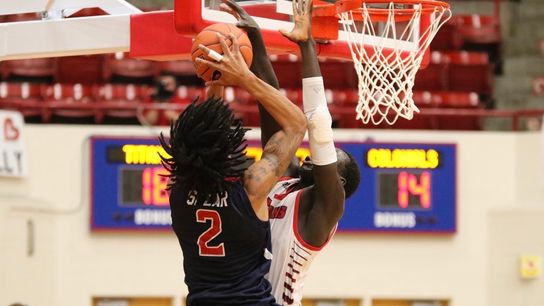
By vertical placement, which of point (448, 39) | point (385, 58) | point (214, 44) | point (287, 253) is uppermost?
point (214, 44)

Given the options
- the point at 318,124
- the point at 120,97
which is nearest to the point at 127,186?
the point at 120,97

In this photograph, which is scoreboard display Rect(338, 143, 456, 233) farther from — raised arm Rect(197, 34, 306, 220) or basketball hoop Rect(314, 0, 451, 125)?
raised arm Rect(197, 34, 306, 220)

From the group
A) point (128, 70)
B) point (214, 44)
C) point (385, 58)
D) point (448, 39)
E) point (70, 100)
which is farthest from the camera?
point (448, 39)

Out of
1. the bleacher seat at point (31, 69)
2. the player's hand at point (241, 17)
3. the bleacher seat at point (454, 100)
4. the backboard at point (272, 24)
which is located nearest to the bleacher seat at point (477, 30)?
the bleacher seat at point (454, 100)

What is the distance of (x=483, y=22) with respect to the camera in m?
12.6

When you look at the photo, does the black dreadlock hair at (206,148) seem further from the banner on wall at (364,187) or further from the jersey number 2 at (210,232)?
the banner on wall at (364,187)

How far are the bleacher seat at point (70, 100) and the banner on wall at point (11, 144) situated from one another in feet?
3.69

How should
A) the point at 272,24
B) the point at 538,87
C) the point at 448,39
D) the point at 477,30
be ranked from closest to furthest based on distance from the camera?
the point at 272,24 → the point at 538,87 → the point at 448,39 → the point at 477,30

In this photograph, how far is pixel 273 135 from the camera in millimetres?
4141

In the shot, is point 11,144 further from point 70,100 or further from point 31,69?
point 31,69

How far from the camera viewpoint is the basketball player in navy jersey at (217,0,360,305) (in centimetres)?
416

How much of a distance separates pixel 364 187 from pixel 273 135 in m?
5.41

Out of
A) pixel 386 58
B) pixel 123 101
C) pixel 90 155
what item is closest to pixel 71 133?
pixel 90 155

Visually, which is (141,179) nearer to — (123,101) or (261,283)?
(123,101)
